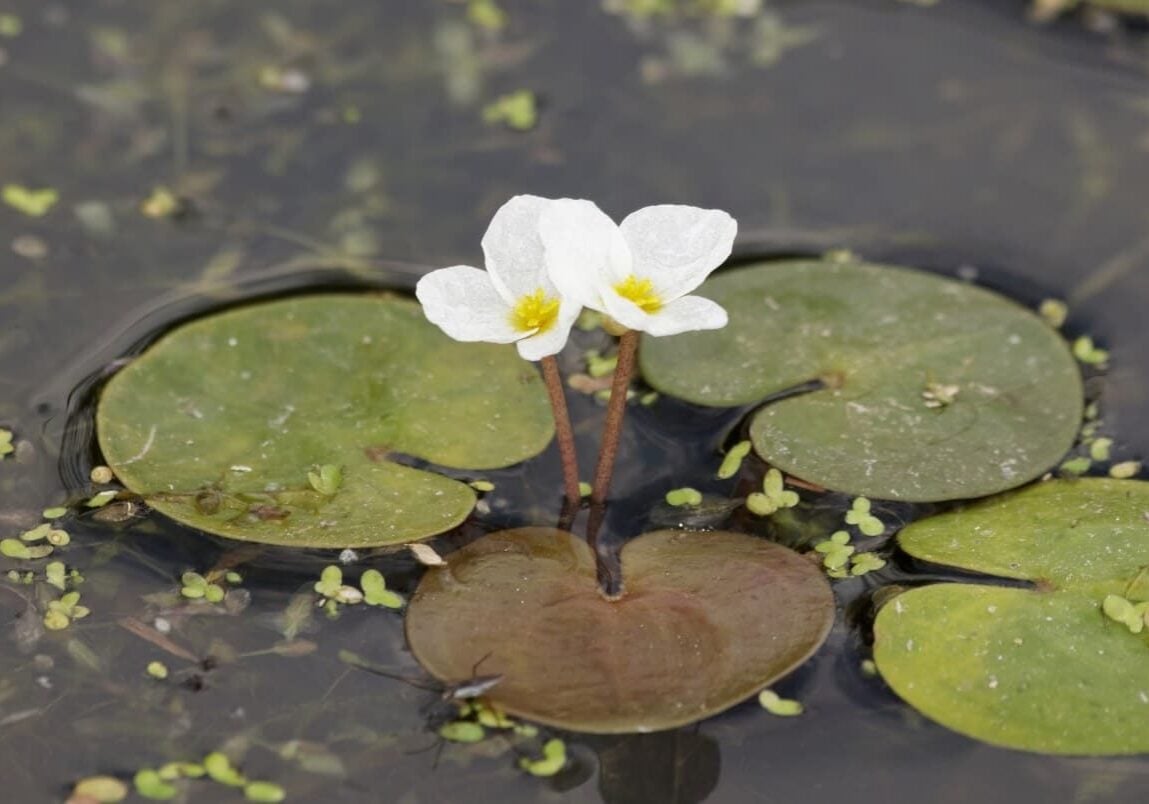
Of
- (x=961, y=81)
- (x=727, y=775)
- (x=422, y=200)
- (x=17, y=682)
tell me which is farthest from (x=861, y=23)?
(x=17, y=682)

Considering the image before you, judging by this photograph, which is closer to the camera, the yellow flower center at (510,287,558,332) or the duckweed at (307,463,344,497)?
the yellow flower center at (510,287,558,332)

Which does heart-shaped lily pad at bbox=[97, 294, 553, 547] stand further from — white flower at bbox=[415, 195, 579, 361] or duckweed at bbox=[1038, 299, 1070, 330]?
duckweed at bbox=[1038, 299, 1070, 330]

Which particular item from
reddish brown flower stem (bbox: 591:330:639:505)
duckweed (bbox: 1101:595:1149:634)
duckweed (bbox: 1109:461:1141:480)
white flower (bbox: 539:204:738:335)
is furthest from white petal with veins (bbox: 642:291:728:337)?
duckweed (bbox: 1109:461:1141:480)

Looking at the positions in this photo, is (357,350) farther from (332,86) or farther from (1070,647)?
(1070,647)

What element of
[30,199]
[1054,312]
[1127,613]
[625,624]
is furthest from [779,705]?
[30,199]

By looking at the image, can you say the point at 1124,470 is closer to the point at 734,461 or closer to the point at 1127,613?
the point at 1127,613

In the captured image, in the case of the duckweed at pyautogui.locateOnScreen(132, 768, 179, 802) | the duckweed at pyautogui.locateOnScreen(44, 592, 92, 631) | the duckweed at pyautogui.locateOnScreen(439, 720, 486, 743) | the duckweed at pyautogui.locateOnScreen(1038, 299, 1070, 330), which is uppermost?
the duckweed at pyautogui.locateOnScreen(1038, 299, 1070, 330)
